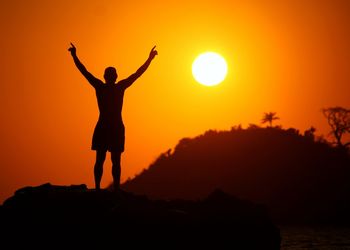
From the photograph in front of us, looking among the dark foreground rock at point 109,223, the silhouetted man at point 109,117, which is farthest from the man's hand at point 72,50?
the dark foreground rock at point 109,223

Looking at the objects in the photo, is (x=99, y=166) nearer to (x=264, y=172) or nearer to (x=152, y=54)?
(x=152, y=54)

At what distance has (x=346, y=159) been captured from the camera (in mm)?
70125

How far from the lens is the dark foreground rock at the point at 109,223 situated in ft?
36.1

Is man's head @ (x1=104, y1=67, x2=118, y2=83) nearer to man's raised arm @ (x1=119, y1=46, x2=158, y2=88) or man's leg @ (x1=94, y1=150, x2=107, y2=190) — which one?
man's raised arm @ (x1=119, y1=46, x2=158, y2=88)

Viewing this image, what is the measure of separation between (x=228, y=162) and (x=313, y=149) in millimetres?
11781

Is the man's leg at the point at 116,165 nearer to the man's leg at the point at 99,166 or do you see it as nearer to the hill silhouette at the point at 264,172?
the man's leg at the point at 99,166

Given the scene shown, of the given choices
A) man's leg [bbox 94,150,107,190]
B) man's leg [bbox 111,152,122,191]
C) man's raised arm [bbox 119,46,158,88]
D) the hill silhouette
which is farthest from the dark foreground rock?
the hill silhouette

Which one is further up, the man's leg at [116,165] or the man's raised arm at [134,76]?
the man's raised arm at [134,76]

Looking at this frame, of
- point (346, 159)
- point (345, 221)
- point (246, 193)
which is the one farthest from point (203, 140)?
point (345, 221)

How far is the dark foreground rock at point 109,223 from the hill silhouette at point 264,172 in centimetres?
5220

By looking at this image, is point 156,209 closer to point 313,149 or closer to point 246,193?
point 246,193

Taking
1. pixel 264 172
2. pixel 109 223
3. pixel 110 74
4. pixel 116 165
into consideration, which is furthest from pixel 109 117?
pixel 264 172

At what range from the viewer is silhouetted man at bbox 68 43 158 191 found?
12.6 metres

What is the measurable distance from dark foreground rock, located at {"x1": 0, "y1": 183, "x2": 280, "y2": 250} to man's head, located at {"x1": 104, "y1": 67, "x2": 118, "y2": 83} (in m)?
2.65
